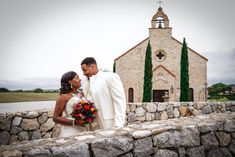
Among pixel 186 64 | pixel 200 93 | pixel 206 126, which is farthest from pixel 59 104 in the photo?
pixel 200 93

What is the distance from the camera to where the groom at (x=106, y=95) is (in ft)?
11.6

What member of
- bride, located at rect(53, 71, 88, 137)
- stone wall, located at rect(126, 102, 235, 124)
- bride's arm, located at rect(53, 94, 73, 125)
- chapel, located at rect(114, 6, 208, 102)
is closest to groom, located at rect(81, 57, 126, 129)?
bride, located at rect(53, 71, 88, 137)

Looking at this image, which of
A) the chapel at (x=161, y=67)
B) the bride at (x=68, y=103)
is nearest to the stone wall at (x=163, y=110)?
the bride at (x=68, y=103)

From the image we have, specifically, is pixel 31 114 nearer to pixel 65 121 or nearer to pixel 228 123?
pixel 65 121

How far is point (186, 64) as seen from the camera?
2433cm

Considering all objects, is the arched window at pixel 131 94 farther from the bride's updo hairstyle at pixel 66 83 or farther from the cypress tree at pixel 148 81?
the bride's updo hairstyle at pixel 66 83

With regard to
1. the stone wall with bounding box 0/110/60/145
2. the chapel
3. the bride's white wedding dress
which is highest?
the chapel

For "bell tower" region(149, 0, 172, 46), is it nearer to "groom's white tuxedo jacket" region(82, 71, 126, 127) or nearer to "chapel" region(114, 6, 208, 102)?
"chapel" region(114, 6, 208, 102)

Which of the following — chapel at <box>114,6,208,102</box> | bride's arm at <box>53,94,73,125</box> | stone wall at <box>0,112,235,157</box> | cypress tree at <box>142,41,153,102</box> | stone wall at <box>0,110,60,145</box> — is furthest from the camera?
chapel at <box>114,6,208,102</box>

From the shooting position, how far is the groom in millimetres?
3551

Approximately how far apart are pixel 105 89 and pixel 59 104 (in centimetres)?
73

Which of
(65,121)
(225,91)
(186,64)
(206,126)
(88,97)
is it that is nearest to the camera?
(206,126)

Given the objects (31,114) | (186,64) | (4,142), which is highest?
(186,64)

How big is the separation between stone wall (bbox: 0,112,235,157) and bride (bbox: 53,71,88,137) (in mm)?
1039
